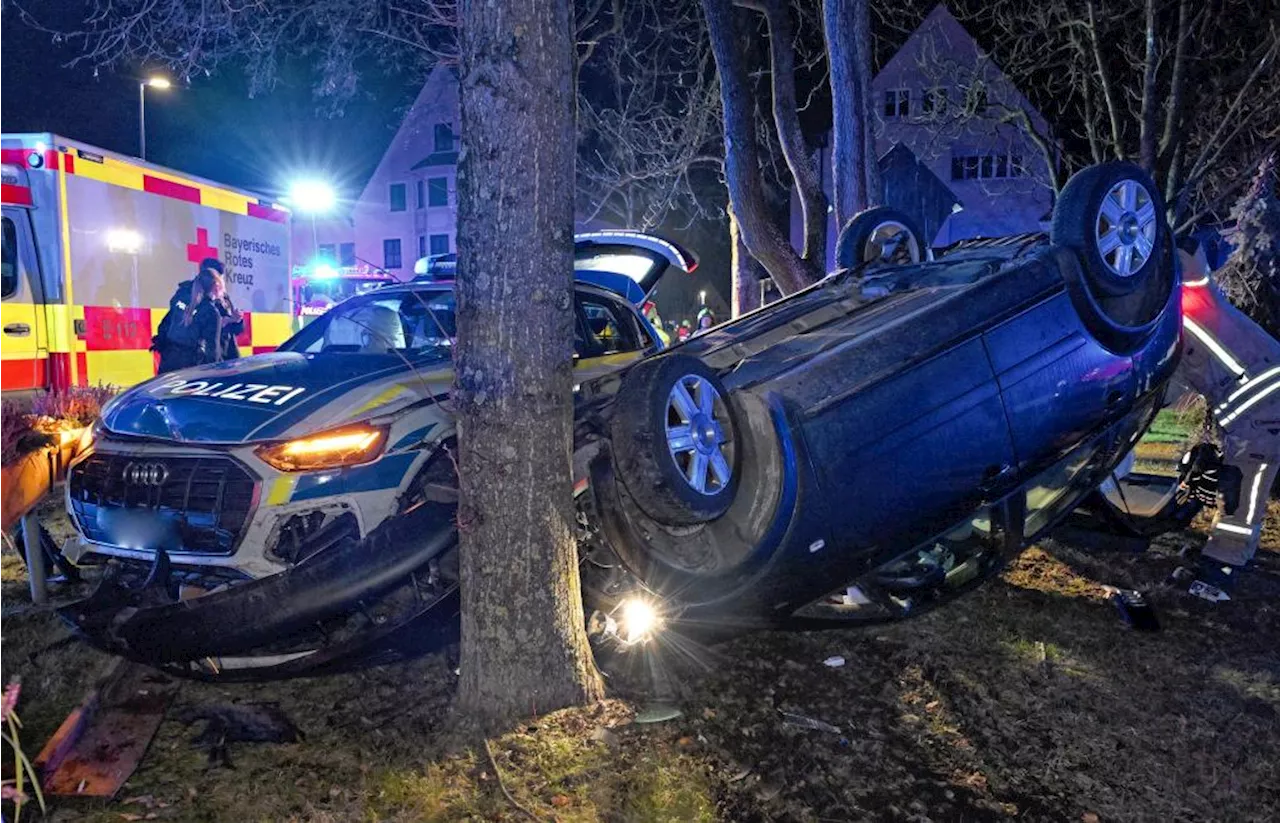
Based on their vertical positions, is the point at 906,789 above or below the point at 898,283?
below

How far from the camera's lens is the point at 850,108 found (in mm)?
8242

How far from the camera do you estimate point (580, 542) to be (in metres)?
3.69

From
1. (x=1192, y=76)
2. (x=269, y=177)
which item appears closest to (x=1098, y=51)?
(x=1192, y=76)

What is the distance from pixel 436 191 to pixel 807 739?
129 feet

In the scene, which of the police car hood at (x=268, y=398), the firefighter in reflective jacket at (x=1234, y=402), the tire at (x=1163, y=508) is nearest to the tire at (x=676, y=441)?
the police car hood at (x=268, y=398)

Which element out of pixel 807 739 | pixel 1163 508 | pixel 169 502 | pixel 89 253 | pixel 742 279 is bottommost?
pixel 807 739

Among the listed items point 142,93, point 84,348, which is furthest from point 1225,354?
point 142,93

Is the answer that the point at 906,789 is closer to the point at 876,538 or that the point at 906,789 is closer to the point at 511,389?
the point at 876,538

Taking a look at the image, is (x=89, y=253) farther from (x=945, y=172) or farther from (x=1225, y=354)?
(x=945, y=172)

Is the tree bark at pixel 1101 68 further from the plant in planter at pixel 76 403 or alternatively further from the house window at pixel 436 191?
the house window at pixel 436 191

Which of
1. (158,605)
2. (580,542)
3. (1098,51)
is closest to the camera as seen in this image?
(158,605)

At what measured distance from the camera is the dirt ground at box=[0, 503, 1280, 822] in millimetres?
2785

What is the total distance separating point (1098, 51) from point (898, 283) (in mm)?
10764

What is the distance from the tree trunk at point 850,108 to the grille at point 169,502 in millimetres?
6215
